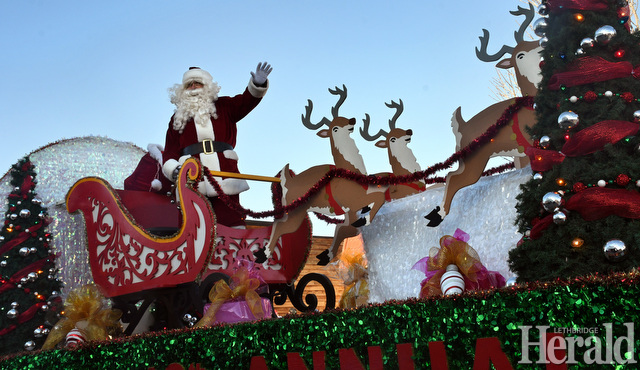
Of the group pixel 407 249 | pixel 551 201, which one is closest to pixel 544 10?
pixel 551 201

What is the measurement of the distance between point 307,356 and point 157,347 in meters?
1.11

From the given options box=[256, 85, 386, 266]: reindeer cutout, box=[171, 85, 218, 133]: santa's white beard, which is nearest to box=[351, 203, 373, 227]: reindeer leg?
box=[256, 85, 386, 266]: reindeer cutout

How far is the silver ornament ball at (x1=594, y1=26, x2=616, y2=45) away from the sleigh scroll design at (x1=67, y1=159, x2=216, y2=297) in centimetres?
260

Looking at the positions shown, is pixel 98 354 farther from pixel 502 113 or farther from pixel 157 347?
pixel 502 113

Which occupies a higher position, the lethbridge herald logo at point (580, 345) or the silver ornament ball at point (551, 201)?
the silver ornament ball at point (551, 201)

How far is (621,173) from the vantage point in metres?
2.04

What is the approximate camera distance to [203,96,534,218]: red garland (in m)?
3.36

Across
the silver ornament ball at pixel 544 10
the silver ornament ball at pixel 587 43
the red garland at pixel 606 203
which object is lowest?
the red garland at pixel 606 203

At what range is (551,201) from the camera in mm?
2086

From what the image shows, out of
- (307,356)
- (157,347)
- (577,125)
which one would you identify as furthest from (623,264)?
(157,347)

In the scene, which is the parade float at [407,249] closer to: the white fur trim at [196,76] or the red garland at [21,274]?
the red garland at [21,274]

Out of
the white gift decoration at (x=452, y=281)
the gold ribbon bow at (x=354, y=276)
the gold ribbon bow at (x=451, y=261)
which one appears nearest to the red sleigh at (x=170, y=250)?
the gold ribbon bow at (x=354, y=276)

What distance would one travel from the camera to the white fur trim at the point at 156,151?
536 cm

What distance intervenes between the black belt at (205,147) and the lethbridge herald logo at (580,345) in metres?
3.51
